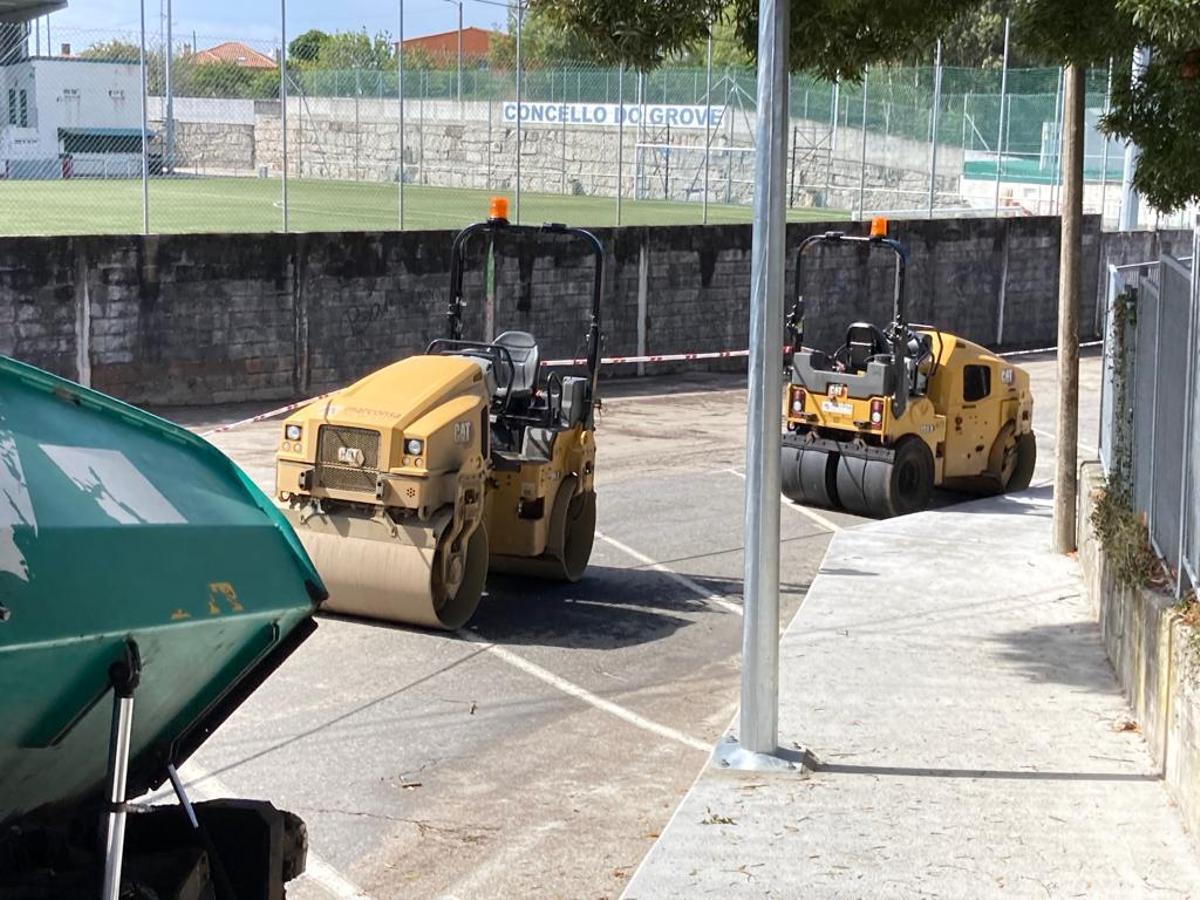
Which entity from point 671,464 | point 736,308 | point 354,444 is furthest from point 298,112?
point 354,444

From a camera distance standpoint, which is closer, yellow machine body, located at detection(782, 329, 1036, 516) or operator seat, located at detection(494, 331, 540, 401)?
operator seat, located at detection(494, 331, 540, 401)

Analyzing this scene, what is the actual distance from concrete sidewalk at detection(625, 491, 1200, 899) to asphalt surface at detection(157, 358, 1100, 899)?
48 centimetres

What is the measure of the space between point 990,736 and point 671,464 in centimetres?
938

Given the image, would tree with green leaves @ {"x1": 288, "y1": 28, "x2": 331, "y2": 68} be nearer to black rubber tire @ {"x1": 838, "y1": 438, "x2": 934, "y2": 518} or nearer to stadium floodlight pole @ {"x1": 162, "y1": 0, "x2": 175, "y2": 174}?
stadium floodlight pole @ {"x1": 162, "y1": 0, "x2": 175, "y2": 174}

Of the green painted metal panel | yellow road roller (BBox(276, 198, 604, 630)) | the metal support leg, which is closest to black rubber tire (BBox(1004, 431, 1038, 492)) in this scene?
yellow road roller (BBox(276, 198, 604, 630))

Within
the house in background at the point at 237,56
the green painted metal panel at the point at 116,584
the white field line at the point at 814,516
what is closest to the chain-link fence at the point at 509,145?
the house in background at the point at 237,56

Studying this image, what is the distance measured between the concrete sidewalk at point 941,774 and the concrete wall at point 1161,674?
12 cm

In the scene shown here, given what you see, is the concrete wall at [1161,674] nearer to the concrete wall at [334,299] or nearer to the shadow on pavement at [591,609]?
the shadow on pavement at [591,609]

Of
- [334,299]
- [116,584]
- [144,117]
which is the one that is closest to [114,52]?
[144,117]

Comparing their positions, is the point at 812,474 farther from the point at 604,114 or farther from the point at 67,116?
the point at 604,114

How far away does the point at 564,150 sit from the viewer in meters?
35.5

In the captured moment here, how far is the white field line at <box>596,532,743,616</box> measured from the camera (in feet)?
39.8

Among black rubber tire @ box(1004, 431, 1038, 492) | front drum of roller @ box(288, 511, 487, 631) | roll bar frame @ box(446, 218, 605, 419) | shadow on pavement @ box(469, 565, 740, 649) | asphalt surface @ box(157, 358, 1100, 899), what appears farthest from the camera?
black rubber tire @ box(1004, 431, 1038, 492)

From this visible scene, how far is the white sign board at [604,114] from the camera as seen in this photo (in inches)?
1308
